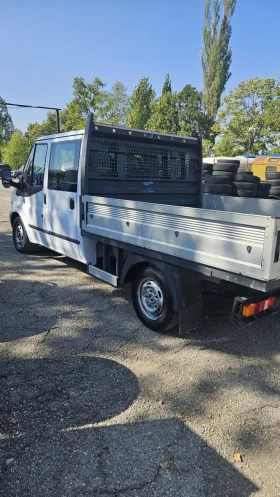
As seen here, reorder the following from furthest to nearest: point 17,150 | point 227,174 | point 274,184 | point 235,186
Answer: point 17,150 < point 274,184 < point 227,174 < point 235,186

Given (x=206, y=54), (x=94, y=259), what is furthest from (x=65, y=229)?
(x=206, y=54)

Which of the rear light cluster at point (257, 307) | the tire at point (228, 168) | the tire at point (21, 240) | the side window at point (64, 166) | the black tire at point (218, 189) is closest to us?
the rear light cluster at point (257, 307)

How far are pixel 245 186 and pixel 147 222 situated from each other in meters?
5.19

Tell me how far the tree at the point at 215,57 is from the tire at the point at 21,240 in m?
43.9

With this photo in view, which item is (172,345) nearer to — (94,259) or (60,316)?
(60,316)

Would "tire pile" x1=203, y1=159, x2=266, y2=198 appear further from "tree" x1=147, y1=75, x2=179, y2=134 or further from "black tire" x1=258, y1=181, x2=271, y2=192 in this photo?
"tree" x1=147, y1=75, x2=179, y2=134

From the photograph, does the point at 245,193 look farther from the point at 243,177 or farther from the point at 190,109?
the point at 190,109

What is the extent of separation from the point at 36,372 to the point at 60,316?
47.7 inches

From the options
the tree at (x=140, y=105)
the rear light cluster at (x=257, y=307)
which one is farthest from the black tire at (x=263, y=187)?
the tree at (x=140, y=105)

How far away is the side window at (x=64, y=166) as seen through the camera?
4909mm

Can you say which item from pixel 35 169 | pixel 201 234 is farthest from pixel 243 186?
pixel 201 234

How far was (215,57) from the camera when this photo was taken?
47969mm

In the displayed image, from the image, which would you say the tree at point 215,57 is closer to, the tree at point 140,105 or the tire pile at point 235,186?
the tree at point 140,105

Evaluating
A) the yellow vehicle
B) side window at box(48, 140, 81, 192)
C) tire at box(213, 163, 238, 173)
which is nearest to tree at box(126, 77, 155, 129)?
the yellow vehicle
